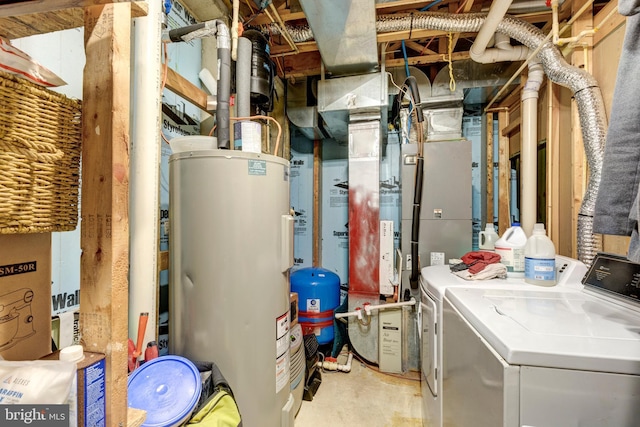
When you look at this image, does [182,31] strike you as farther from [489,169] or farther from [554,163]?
[489,169]

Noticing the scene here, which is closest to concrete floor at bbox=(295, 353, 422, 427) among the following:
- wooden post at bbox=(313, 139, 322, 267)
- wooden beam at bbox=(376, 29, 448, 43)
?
wooden post at bbox=(313, 139, 322, 267)

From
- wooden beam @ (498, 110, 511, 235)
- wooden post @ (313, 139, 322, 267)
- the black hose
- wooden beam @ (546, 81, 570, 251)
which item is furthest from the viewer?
wooden post @ (313, 139, 322, 267)

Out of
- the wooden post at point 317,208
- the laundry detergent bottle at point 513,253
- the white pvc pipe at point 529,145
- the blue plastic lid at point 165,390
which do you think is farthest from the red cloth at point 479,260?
the wooden post at point 317,208

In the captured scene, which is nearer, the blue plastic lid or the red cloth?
the blue plastic lid

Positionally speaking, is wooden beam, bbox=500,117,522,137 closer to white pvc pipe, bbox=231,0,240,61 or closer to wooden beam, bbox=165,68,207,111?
white pvc pipe, bbox=231,0,240,61

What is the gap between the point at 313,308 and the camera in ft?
8.13

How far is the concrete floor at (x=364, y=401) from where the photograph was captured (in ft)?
6.15

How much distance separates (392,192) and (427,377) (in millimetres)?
2002

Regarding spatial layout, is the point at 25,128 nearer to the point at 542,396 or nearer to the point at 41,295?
the point at 41,295

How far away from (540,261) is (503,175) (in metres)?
1.91

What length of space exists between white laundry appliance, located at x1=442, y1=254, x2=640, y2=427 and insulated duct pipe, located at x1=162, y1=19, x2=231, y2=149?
1.43 m

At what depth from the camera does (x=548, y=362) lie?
0.68 m

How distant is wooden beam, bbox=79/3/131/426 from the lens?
608mm

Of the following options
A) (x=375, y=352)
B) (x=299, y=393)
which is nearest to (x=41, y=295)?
(x=299, y=393)
